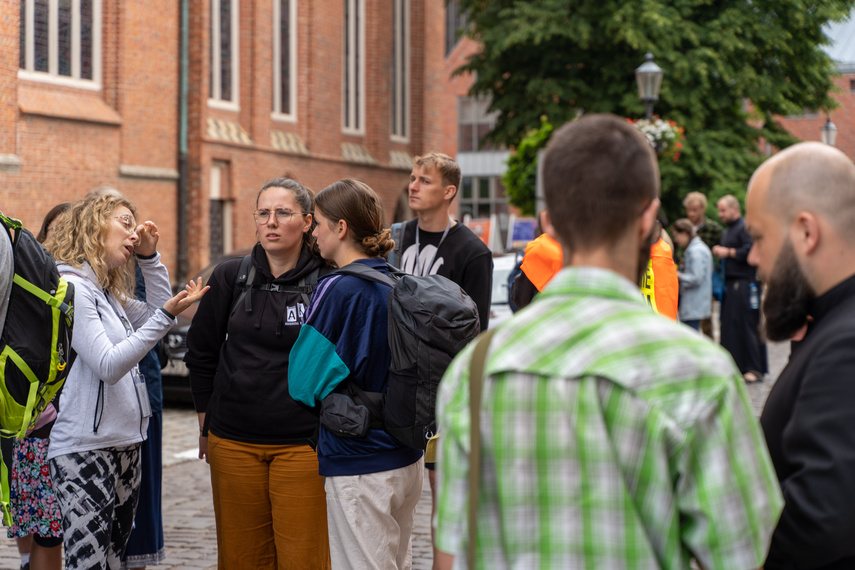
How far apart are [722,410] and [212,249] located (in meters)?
22.0

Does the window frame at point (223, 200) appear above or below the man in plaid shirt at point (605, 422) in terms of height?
above

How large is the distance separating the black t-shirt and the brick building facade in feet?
43.2

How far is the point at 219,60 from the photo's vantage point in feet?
75.8

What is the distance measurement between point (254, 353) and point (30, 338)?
0.88 meters

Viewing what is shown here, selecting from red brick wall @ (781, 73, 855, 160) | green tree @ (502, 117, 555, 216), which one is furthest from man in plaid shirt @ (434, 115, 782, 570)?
red brick wall @ (781, 73, 855, 160)

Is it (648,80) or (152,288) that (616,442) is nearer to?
(152,288)

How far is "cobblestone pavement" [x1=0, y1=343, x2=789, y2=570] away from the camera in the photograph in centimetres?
564

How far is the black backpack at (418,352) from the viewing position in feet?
→ 10.9

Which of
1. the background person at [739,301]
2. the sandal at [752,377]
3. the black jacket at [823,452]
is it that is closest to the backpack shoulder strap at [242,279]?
the black jacket at [823,452]

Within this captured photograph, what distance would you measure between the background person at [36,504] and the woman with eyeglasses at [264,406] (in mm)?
804

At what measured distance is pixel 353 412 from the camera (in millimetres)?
3324

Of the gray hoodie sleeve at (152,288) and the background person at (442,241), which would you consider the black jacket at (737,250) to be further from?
the gray hoodie sleeve at (152,288)

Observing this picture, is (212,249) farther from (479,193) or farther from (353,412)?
(479,193)

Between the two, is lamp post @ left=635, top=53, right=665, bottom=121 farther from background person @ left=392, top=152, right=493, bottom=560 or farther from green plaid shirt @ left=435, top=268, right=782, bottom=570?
green plaid shirt @ left=435, top=268, right=782, bottom=570
